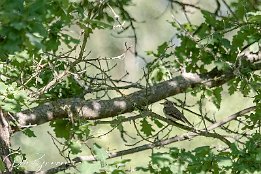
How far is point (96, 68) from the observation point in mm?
5203

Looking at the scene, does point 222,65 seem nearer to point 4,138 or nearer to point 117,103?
point 117,103

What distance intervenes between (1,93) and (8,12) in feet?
4.99

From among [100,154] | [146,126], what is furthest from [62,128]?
[100,154]

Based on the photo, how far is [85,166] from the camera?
3.43 meters

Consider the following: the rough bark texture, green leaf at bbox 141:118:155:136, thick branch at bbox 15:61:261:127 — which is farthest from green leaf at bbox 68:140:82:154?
green leaf at bbox 141:118:155:136

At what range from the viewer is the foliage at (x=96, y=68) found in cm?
270

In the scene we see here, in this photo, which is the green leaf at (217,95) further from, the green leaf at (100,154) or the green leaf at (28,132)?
the green leaf at (100,154)

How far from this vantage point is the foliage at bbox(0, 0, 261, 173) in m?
2.70

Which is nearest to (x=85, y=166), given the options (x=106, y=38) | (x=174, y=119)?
(x=174, y=119)

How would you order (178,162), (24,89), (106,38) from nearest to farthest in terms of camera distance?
(178,162) < (24,89) < (106,38)

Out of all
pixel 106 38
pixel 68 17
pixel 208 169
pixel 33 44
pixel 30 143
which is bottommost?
pixel 208 169

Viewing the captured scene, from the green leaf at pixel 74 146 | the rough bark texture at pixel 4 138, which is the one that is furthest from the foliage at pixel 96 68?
the rough bark texture at pixel 4 138

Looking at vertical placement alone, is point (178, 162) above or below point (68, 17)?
below

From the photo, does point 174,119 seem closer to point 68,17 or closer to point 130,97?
point 130,97
